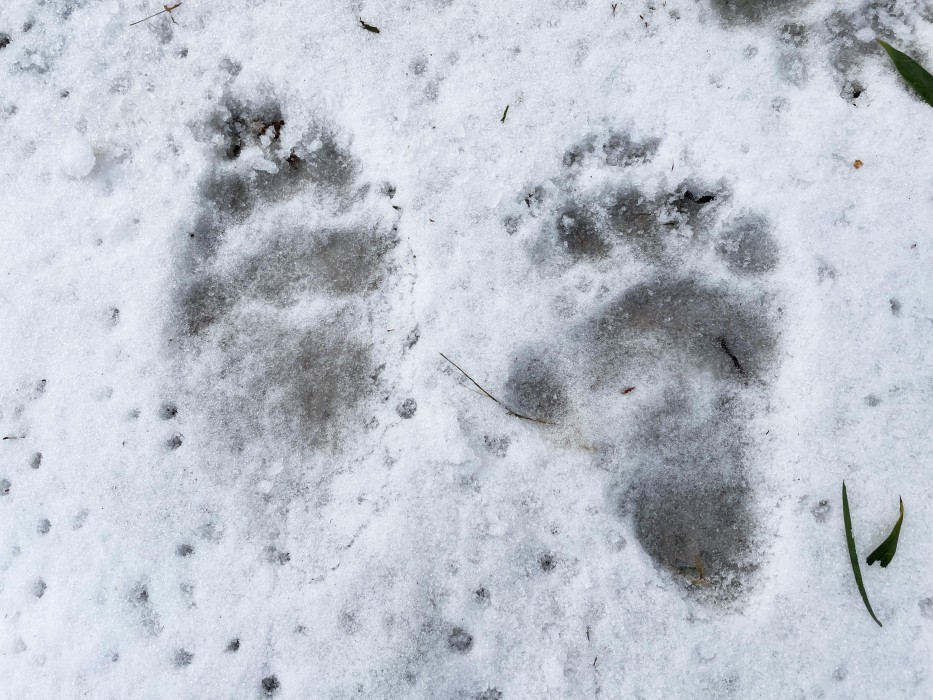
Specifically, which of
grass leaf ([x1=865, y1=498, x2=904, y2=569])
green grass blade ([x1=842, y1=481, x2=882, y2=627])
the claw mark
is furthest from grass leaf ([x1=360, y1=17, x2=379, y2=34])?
grass leaf ([x1=865, y1=498, x2=904, y2=569])

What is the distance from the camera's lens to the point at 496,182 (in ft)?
6.62

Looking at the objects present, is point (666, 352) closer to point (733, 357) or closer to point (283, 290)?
point (733, 357)

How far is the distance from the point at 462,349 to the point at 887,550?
1404mm

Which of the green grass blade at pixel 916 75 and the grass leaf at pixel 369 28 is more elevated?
the green grass blade at pixel 916 75

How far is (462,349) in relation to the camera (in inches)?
77.4

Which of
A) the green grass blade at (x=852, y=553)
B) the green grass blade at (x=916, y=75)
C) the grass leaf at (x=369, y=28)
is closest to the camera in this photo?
the green grass blade at (x=852, y=553)

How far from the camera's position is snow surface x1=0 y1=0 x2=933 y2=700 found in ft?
6.17

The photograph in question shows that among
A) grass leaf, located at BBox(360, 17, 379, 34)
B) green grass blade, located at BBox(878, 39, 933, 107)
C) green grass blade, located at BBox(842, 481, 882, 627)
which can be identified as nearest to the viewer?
green grass blade, located at BBox(842, 481, 882, 627)

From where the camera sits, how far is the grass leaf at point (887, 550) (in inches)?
71.4

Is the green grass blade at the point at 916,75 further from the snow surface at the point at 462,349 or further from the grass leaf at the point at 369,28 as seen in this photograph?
the grass leaf at the point at 369,28

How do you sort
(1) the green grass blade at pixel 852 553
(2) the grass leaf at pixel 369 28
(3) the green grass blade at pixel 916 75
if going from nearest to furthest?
1. (1) the green grass blade at pixel 852 553
2. (3) the green grass blade at pixel 916 75
3. (2) the grass leaf at pixel 369 28

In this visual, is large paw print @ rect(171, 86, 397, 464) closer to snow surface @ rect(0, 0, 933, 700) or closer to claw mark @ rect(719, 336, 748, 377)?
snow surface @ rect(0, 0, 933, 700)

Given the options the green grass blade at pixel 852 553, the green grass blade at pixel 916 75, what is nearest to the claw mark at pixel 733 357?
the green grass blade at pixel 852 553

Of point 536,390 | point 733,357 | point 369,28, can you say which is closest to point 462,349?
point 536,390
